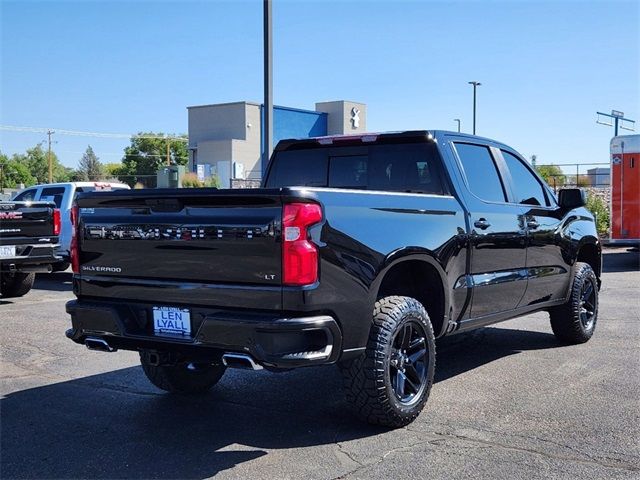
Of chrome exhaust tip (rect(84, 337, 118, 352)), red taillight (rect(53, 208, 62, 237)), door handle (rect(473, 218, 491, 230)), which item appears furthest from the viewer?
red taillight (rect(53, 208, 62, 237))

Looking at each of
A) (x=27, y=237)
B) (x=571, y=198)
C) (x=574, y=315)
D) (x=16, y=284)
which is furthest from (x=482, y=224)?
(x=16, y=284)

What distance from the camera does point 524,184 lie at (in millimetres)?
6934

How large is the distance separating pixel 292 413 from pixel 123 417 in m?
1.20

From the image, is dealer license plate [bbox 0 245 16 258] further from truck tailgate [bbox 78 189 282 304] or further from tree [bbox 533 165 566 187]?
tree [bbox 533 165 566 187]

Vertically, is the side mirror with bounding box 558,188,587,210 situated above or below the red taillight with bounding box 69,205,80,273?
above

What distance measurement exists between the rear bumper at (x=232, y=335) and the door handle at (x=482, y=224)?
6.47 ft

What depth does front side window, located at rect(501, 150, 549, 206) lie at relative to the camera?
6.76 meters

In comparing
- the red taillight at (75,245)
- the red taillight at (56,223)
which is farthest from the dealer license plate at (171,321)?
the red taillight at (56,223)

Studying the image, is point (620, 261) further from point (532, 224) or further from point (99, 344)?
point (99, 344)

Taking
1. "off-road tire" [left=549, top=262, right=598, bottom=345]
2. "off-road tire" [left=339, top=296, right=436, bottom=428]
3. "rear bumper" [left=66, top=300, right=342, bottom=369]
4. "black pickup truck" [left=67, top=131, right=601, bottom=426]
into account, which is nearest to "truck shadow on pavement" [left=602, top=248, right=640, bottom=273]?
"off-road tire" [left=549, top=262, right=598, bottom=345]

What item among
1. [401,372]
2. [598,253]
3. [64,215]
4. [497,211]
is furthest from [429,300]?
[64,215]

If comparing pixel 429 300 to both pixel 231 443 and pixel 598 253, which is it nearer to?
pixel 231 443

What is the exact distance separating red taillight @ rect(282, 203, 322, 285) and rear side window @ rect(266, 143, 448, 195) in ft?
6.23

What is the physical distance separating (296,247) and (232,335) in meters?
0.65
